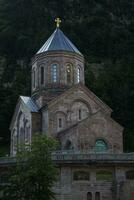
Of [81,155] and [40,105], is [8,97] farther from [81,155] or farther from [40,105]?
[81,155]

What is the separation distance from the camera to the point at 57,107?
42594 mm

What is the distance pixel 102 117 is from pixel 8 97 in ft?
82.8

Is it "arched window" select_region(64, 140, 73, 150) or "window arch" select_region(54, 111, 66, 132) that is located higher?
"window arch" select_region(54, 111, 66, 132)

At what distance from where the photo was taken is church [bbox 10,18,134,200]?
3334cm

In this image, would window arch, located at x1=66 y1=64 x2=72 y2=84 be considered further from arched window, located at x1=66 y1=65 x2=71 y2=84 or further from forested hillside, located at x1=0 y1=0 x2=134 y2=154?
forested hillside, located at x1=0 y1=0 x2=134 y2=154

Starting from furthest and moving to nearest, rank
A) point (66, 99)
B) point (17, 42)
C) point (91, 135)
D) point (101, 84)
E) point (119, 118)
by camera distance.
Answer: point (17, 42) < point (101, 84) < point (119, 118) < point (66, 99) < point (91, 135)

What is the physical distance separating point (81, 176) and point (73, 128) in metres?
7.13

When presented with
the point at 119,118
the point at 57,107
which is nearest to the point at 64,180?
the point at 57,107

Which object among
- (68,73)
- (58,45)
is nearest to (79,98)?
(68,73)

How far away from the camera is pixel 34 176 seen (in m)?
28.0

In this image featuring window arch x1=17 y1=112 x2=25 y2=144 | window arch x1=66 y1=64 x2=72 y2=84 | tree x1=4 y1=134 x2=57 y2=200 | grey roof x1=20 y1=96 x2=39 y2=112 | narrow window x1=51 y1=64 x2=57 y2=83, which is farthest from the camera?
window arch x1=66 y1=64 x2=72 y2=84

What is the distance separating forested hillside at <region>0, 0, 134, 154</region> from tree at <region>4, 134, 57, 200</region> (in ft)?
130

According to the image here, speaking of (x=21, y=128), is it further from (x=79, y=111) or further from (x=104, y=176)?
(x=104, y=176)

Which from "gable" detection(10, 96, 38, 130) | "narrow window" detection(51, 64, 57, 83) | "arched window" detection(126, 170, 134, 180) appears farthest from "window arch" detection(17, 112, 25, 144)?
"arched window" detection(126, 170, 134, 180)
